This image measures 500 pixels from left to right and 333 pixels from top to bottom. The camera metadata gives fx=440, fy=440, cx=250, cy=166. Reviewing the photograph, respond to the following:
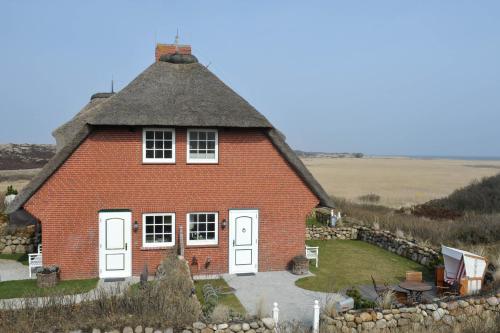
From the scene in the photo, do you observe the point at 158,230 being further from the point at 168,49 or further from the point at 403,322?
the point at 403,322

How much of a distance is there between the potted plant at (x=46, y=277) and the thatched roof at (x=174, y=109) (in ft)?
7.43

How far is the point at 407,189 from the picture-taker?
57.7m

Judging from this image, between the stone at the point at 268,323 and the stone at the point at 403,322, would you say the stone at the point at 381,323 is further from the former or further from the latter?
the stone at the point at 268,323

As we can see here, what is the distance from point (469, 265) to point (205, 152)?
30.9 ft

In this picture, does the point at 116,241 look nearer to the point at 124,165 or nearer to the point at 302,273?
the point at 124,165

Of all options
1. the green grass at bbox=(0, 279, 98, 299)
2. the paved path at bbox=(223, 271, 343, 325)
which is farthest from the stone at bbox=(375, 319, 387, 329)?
the green grass at bbox=(0, 279, 98, 299)

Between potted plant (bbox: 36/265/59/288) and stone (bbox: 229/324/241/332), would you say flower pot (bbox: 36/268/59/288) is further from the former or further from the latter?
stone (bbox: 229/324/241/332)

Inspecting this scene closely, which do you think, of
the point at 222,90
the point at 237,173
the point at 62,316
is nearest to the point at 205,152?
the point at 237,173

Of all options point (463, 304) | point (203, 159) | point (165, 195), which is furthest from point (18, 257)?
point (463, 304)

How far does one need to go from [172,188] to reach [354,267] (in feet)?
25.7

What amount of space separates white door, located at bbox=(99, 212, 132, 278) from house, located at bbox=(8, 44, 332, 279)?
0.03 m

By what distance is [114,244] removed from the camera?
50.5ft

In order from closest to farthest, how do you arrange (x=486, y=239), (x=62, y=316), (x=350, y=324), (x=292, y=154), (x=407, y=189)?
(x=62, y=316) < (x=350, y=324) < (x=292, y=154) < (x=486, y=239) < (x=407, y=189)

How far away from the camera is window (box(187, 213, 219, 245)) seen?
16.1m
